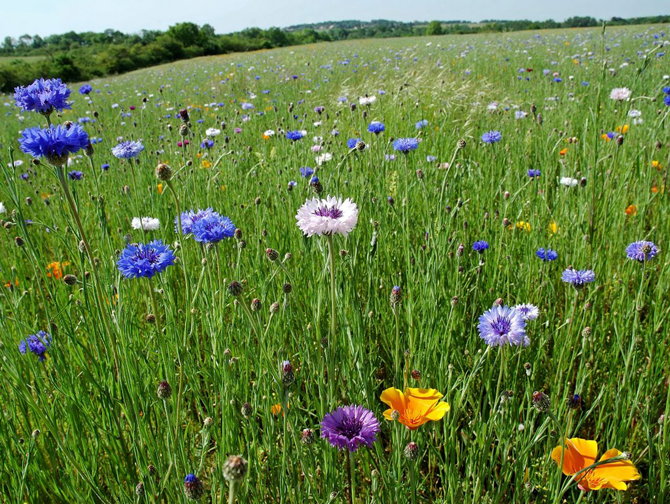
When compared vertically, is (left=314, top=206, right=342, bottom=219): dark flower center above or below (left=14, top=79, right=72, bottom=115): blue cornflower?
below

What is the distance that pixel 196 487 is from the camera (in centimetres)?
73

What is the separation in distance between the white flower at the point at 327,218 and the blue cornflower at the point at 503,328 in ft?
1.31

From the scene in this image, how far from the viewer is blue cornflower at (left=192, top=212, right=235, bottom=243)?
117 cm

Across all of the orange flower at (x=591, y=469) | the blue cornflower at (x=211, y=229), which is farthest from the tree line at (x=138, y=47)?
the orange flower at (x=591, y=469)

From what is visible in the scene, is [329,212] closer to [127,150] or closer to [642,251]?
[642,251]

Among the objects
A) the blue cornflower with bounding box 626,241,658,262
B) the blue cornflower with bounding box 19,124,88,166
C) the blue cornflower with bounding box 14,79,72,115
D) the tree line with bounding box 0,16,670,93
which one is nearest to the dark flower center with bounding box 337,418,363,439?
the blue cornflower with bounding box 19,124,88,166

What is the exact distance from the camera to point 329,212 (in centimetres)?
107

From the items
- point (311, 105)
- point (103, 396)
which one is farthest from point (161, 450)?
point (311, 105)

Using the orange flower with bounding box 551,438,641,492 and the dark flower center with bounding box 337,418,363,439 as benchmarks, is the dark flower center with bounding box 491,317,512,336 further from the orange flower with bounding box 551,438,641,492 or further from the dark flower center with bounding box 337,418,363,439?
the dark flower center with bounding box 337,418,363,439

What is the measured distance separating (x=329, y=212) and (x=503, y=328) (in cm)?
49

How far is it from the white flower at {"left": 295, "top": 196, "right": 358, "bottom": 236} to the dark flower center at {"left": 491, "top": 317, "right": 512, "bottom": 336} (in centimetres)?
41

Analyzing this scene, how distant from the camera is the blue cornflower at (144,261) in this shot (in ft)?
3.59

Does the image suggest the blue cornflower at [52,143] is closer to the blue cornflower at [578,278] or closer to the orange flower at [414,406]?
the orange flower at [414,406]

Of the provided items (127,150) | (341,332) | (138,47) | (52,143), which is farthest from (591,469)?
(138,47)
